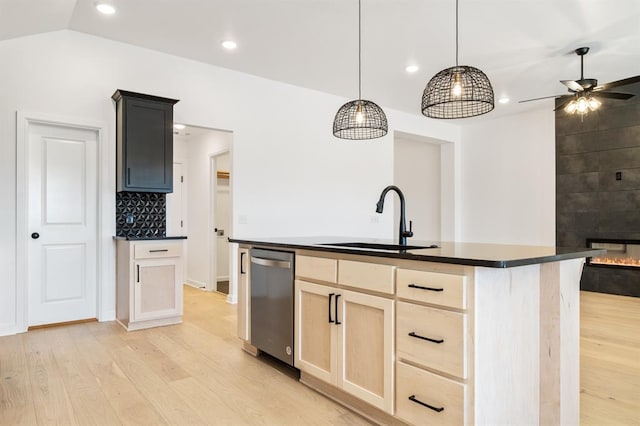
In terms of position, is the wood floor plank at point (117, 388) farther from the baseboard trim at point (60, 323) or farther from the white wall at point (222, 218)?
the white wall at point (222, 218)

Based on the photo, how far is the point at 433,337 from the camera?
1724mm

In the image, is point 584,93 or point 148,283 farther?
point 584,93

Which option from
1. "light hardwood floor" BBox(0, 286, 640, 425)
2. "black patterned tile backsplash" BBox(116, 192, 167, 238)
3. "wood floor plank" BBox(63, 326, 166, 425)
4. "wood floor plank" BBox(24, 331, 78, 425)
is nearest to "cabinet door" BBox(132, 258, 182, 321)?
"light hardwood floor" BBox(0, 286, 640, 425)

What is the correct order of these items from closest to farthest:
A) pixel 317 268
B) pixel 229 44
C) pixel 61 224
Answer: pixel 317 268 → pixel 61 224 → pixel 229 44

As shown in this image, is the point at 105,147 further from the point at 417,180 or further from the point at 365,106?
the point at 417,180

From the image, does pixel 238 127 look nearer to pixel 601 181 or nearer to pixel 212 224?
pixel 212 224

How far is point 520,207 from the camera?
701cm

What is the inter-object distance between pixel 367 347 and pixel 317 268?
548 millimetres

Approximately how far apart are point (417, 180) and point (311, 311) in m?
6.62

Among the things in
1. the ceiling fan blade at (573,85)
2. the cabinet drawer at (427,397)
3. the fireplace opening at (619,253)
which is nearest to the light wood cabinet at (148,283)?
the cabinet drawer at (427,397)

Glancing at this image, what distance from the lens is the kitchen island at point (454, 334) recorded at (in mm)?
1609

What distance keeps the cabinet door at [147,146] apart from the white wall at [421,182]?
5.14 metres

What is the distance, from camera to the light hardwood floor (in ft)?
7.02

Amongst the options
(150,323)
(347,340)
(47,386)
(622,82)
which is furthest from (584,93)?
(47,386)
